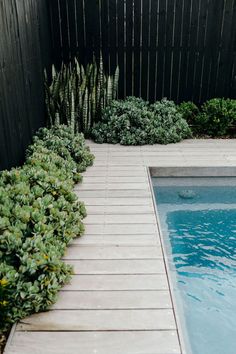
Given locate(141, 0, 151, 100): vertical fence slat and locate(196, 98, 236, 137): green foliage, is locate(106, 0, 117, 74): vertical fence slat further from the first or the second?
locate(196, 98, 236, 137): green foliage

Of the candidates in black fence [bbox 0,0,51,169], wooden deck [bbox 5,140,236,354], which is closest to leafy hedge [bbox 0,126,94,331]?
wooden deck [bbox 5,140,236,354]

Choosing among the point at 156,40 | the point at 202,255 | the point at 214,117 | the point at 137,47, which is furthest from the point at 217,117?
the point at 202,255

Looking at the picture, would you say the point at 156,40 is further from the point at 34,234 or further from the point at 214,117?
the point at 34,234

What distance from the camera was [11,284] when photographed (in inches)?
69.4

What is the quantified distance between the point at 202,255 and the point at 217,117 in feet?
9.16

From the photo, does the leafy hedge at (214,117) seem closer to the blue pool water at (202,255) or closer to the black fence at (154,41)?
the black fence at (154,41)

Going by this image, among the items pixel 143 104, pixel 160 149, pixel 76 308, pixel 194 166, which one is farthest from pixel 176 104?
pixel 76 308

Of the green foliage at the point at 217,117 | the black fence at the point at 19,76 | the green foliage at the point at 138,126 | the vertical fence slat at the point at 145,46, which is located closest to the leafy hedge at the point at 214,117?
the green foliage at the point at 217,117

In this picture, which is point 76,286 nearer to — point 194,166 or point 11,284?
point 11,284

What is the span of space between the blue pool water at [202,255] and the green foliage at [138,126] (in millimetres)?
965

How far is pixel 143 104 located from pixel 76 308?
156 inches

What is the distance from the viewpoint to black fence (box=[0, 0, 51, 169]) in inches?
121

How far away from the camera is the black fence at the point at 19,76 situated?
3.06 metres

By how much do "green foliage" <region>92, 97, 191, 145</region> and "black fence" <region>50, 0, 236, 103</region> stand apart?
0.81 metres
